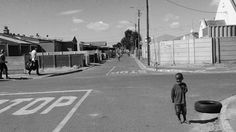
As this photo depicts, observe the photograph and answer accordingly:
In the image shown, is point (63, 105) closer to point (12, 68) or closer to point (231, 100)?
→ point (231, 100)

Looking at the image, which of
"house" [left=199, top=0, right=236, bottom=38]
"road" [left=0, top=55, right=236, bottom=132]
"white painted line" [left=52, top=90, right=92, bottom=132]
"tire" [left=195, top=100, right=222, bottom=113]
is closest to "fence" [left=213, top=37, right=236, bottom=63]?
"house" [left=199, top=0, right=236, bottom=38]

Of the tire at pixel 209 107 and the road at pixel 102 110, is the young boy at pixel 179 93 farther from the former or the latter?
the tire at pixel 209 107

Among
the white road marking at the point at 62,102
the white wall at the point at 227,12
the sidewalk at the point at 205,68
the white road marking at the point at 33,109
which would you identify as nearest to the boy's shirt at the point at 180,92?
the white road marking at the point at 62,102

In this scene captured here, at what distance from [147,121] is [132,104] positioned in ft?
6.46

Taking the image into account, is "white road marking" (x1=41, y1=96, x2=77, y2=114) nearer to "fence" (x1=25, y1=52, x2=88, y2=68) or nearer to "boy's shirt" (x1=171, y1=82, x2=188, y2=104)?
"boy's shirt" (x1=171, y1=82, x2=188, y2=104)

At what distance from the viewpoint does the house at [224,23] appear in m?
29.4

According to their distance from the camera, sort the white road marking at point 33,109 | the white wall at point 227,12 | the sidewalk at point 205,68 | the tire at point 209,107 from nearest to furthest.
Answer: the tire at point 209,107 → the white road marking at point 33,109 → the sidewalk at point 205,68 → the white wall at point 227,12

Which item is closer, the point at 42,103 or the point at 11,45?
the point at 42,103

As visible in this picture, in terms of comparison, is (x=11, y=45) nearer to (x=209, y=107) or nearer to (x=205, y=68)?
(x=205, y=68)

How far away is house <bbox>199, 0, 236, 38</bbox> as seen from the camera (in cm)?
2941

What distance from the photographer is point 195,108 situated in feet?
23.9

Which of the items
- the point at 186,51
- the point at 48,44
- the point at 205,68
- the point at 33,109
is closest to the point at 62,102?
the point at 33,109

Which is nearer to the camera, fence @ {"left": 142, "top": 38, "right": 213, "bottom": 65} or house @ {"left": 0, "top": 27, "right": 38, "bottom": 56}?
fence @ {"left": 142, "top": 38, "right": 213, "bottom": 65}

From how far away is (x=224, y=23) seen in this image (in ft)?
135
